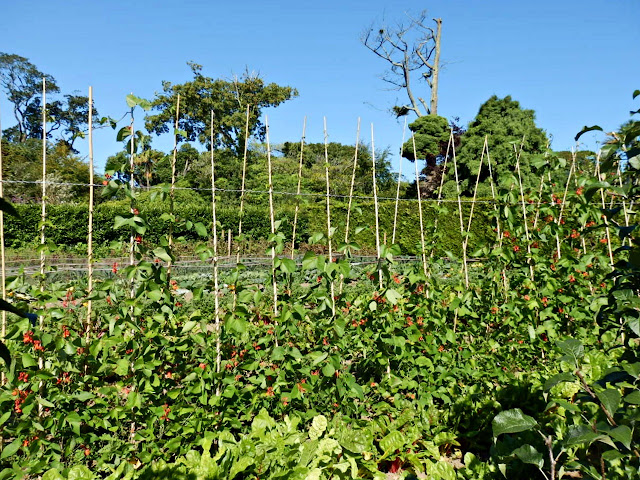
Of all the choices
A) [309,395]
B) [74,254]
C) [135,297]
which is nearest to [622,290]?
[309,395]

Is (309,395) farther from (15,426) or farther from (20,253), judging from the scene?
(20,253)

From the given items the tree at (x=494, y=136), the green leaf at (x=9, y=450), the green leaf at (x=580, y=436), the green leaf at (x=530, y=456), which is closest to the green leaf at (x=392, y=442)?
the green leaf at (x=530, y=456)

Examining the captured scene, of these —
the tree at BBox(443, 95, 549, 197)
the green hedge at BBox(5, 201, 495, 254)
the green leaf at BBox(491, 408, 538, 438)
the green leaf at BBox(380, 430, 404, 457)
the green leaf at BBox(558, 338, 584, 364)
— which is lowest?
the green leaf at BBox(380, 430, 404, 457)

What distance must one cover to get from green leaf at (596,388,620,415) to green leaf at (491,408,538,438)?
6.6 inches

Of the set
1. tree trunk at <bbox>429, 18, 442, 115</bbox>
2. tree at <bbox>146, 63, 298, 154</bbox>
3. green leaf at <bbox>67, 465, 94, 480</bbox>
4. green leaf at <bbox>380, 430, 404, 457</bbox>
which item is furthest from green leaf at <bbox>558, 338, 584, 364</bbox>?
tree at <bbox>146, 63, 298, 154</bbox>

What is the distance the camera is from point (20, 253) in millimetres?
11398

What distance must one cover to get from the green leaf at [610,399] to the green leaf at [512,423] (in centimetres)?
17

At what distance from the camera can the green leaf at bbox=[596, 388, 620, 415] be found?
99 cm

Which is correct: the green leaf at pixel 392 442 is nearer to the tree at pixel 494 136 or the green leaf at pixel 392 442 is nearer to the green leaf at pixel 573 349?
the green leaf at pixel 573 349

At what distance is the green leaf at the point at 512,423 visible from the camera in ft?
3.37

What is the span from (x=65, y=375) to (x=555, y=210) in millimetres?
A: 4219

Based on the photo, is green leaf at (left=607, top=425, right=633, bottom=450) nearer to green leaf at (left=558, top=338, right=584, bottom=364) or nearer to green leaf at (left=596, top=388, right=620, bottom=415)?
green leaf at (left=596, top=388, right=620, bottom=415)

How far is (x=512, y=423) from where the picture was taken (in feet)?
3.45

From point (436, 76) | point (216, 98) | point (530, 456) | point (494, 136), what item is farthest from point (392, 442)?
point (216, 98)
